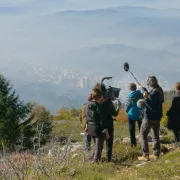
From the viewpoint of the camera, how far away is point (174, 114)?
1211 cm

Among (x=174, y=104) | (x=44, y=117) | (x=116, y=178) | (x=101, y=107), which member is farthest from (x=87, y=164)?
(x=44, y=117)

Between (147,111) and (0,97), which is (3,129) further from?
(147,111)

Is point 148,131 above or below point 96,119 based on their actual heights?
below

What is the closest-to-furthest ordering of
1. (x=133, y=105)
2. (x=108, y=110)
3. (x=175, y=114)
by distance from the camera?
(x=108, y=110) → (x=175, y=114) → (x=133, y=105)

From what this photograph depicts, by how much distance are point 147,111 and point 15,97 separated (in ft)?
67.1

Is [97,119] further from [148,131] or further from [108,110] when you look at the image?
[148,131]

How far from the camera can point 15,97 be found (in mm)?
30266

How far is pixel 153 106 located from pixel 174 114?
171 centimetres

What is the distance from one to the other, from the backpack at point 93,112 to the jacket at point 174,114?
2203 mm

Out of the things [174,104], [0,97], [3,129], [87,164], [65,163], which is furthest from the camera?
[0,97]

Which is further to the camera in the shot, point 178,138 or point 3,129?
point 3,129

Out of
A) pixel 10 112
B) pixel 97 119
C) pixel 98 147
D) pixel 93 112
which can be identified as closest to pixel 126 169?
pixel 98 147

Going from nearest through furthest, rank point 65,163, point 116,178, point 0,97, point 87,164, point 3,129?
1. point 116,178
2. point 65,163
3. point 87,164
4. point 3,129
5. point 0,97

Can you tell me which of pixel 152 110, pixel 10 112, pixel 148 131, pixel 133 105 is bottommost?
pixel 148 131
